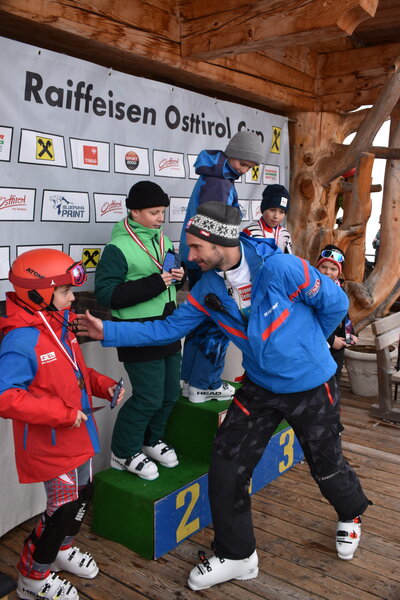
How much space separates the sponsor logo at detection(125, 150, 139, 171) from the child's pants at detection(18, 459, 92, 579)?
2.04 m

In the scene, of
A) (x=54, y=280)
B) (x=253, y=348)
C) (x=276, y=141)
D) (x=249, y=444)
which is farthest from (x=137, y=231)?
(x=276, y=141)

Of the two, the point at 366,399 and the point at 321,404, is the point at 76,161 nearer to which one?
the point at 321,404

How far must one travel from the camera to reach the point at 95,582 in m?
2.61

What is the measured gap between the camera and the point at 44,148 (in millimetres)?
3146

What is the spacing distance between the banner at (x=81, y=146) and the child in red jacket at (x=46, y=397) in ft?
2.78

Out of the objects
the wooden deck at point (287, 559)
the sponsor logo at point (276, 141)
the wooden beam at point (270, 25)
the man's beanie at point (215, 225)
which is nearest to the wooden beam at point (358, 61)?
the sponsor logo at point (276, 141)

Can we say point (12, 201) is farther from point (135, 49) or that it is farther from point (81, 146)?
point (135, 49)

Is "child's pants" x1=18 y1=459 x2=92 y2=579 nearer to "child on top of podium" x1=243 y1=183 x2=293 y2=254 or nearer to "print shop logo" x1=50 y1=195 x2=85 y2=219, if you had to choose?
"print shop logo" x1=50 y1=195 x2=85 y2=219

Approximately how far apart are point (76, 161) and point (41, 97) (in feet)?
1.30

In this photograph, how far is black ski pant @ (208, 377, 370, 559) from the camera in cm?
256

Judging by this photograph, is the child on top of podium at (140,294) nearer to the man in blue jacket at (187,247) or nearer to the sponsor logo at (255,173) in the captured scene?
the man in blue jacket at (187,247)

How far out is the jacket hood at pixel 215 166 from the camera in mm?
3217

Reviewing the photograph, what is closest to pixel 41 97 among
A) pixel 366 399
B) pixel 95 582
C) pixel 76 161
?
pixel 76 161

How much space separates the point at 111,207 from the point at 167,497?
178cm
